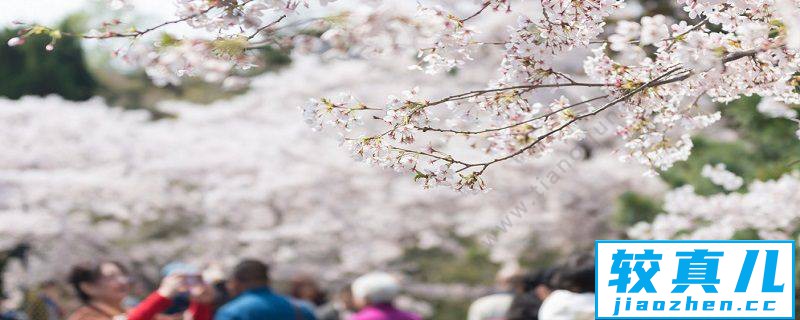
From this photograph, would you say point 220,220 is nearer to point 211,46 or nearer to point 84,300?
point 84,300

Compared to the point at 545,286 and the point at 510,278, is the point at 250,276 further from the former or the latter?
the point at 510,278

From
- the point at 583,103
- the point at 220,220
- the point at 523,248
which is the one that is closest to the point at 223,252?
the point at 220,220

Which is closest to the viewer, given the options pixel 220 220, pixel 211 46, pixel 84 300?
pixel 211 46

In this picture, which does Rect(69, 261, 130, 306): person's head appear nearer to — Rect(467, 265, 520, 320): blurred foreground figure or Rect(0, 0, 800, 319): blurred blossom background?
Rect(467, 265, 520, 320): blurred foreground figure

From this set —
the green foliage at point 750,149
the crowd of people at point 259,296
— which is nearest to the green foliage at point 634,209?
the green foliage at point 750,149

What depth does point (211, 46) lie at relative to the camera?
90.6 inches

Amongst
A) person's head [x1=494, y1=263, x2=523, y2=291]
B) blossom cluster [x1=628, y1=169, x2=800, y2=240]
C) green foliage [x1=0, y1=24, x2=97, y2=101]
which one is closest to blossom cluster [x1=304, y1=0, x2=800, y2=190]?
person's head [x1=494, y1=263, x2=523, y2=291]

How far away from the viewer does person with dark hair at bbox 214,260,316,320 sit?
4441mm

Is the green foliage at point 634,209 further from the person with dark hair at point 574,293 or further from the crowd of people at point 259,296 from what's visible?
the person with dark hair at point 574,293

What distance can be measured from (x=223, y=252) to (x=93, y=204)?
5.29 feet

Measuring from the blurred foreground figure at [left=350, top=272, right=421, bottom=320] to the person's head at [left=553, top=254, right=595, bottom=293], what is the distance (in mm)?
1367

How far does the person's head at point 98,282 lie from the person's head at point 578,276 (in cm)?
178

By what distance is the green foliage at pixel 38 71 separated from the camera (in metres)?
18.3

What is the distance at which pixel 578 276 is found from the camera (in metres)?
3.75
